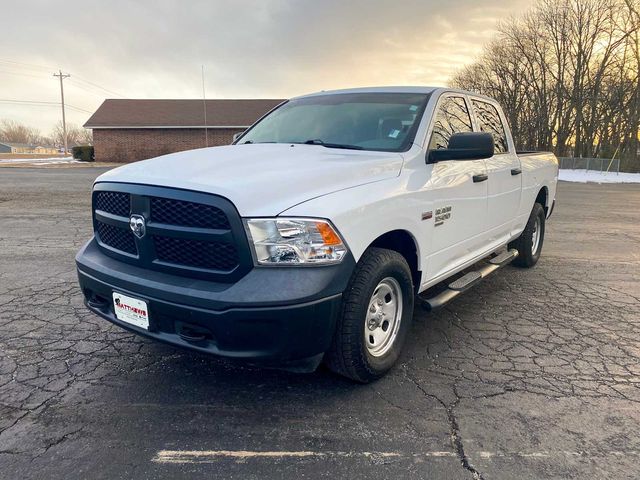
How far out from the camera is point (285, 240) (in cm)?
250

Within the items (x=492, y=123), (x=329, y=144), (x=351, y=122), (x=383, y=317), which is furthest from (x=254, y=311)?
(x=492, y=123)

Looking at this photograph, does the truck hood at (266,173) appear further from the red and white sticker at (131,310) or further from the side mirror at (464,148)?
the red and white sticker at (131,310)

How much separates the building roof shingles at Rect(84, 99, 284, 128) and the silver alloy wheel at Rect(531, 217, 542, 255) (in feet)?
106

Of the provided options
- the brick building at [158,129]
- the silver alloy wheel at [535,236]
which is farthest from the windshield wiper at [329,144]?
the brick building at [158,129]

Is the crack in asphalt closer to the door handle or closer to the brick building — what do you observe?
the door handle

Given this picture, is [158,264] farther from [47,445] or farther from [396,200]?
[396,200]

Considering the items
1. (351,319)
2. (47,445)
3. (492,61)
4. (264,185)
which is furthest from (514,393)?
(492,61)

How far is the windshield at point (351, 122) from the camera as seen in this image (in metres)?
3.66

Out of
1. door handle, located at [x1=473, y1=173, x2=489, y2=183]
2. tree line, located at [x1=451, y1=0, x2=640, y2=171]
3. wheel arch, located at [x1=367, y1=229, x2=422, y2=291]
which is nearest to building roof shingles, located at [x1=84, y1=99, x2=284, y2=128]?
tree line, located at [x1=451, y1=0, x2=640, y2=171]

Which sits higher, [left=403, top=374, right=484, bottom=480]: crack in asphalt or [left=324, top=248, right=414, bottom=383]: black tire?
[left=324, top=248, right=414, bottom=383]: black tire

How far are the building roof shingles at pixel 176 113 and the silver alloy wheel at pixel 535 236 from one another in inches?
1267

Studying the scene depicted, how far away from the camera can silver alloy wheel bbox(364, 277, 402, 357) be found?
3.08 meters

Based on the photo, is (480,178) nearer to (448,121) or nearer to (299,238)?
(448,121)

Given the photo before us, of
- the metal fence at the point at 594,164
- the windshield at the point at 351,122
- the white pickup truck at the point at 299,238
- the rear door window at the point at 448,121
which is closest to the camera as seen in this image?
the white pickup truck at the point at 299,238
